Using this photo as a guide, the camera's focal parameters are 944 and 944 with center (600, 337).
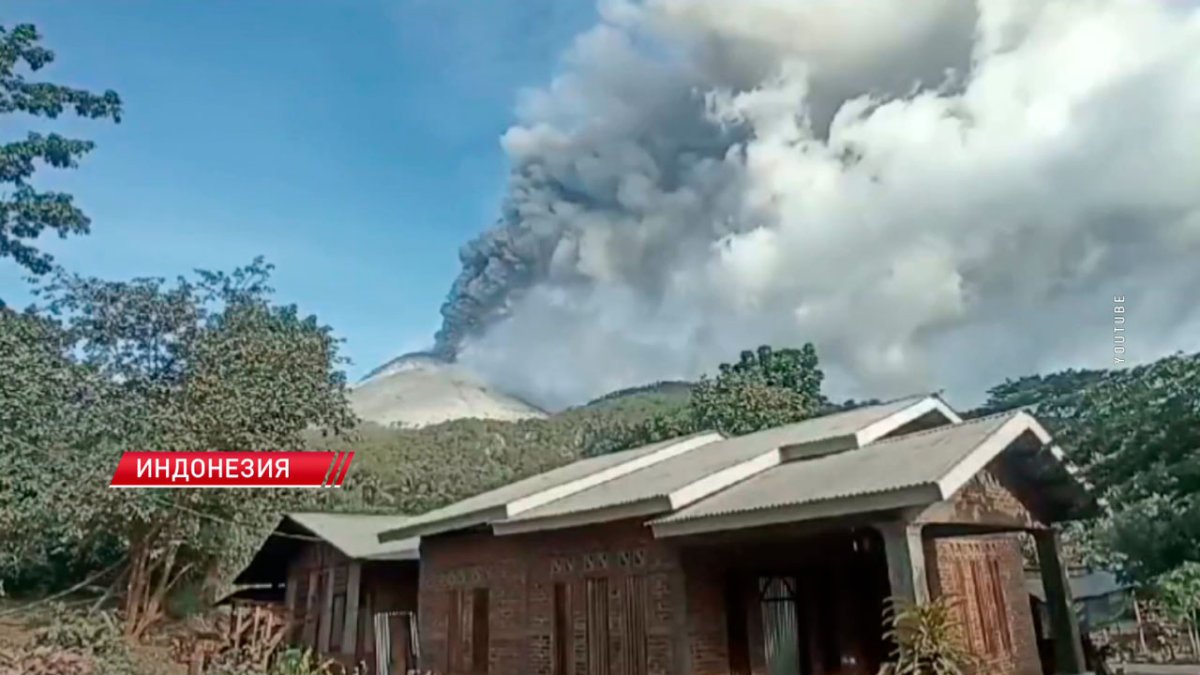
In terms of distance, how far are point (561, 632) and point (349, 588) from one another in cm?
742

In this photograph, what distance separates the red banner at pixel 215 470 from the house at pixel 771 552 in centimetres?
729

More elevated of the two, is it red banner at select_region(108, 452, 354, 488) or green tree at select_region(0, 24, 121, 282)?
green tree at select_region(0, 24, 121, 282)

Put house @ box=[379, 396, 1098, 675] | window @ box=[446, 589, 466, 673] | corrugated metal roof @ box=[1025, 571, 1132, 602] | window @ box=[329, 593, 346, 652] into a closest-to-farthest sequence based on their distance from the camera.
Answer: house @ box=[379, 396, 1098, 675], window @ box=[446, 589, 466, 673], window @ box=[329, 593, 346, 652], corrugated metal roof @ box=[1025, 571, 1132, 602]

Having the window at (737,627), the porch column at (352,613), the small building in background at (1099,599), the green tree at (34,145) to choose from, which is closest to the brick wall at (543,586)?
the window at (737,627)

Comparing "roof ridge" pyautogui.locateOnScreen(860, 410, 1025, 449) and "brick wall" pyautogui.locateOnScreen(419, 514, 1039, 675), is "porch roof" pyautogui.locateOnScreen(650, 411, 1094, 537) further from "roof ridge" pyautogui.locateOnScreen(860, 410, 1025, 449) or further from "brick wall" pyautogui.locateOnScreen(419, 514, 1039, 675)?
"brick wall" pyautogui.locateOnScreen(419, 514, 1039, 675)

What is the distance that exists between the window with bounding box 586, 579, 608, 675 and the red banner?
36.0ft

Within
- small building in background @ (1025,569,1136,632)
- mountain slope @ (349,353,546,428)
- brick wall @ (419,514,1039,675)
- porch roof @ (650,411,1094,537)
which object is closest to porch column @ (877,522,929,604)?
porch roof @ (650,411,1094,537)

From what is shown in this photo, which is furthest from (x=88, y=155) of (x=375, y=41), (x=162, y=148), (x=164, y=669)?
(x=164, y=669)

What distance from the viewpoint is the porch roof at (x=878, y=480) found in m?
8.60

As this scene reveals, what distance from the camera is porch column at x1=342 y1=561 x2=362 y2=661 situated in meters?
18.3

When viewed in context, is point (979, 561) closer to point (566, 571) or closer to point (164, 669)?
point (566, 571)

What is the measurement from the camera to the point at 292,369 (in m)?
21.9

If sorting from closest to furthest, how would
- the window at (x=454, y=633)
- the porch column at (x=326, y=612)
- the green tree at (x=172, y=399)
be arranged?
the window at (x=454, y=633) → the green tree at (x=172, y=399) → the porch column at (x=326, y=612)

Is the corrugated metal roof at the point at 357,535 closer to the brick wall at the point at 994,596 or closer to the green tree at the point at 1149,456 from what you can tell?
the brick wall at the point at 994,596
